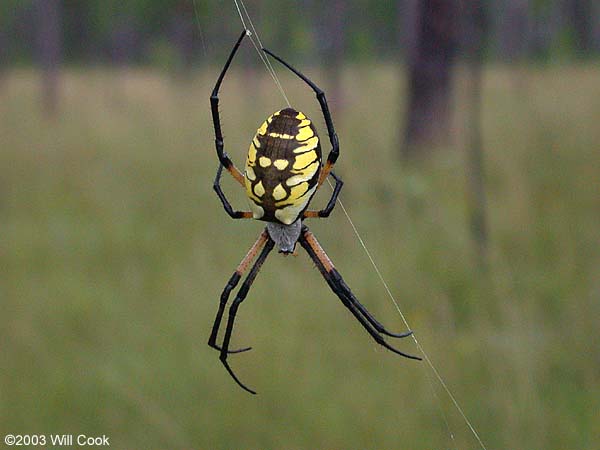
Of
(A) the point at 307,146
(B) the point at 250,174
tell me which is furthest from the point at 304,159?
(B) the point at 250,174

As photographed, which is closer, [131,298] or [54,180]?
[131,298]

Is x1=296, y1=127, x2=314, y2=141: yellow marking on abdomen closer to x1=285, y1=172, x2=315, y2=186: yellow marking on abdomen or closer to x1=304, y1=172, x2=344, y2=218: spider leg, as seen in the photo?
x1=285, y1=172, x2=315, y2=186: yellow marking on abdomen

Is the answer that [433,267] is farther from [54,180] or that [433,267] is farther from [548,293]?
[54,180]

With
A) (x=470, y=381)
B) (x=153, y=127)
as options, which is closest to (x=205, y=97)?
(x=153, y=127)

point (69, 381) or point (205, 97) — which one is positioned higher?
point (205, 97)

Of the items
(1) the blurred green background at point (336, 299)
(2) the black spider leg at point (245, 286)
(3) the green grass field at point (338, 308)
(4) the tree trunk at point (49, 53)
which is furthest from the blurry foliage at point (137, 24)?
(2) the black spider leg at point (245, 286)

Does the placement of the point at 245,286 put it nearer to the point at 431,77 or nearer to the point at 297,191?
the point at 297,191

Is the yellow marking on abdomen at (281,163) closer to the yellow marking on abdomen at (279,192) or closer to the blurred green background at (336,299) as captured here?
the yellow marking on abdomen at (279,192)
